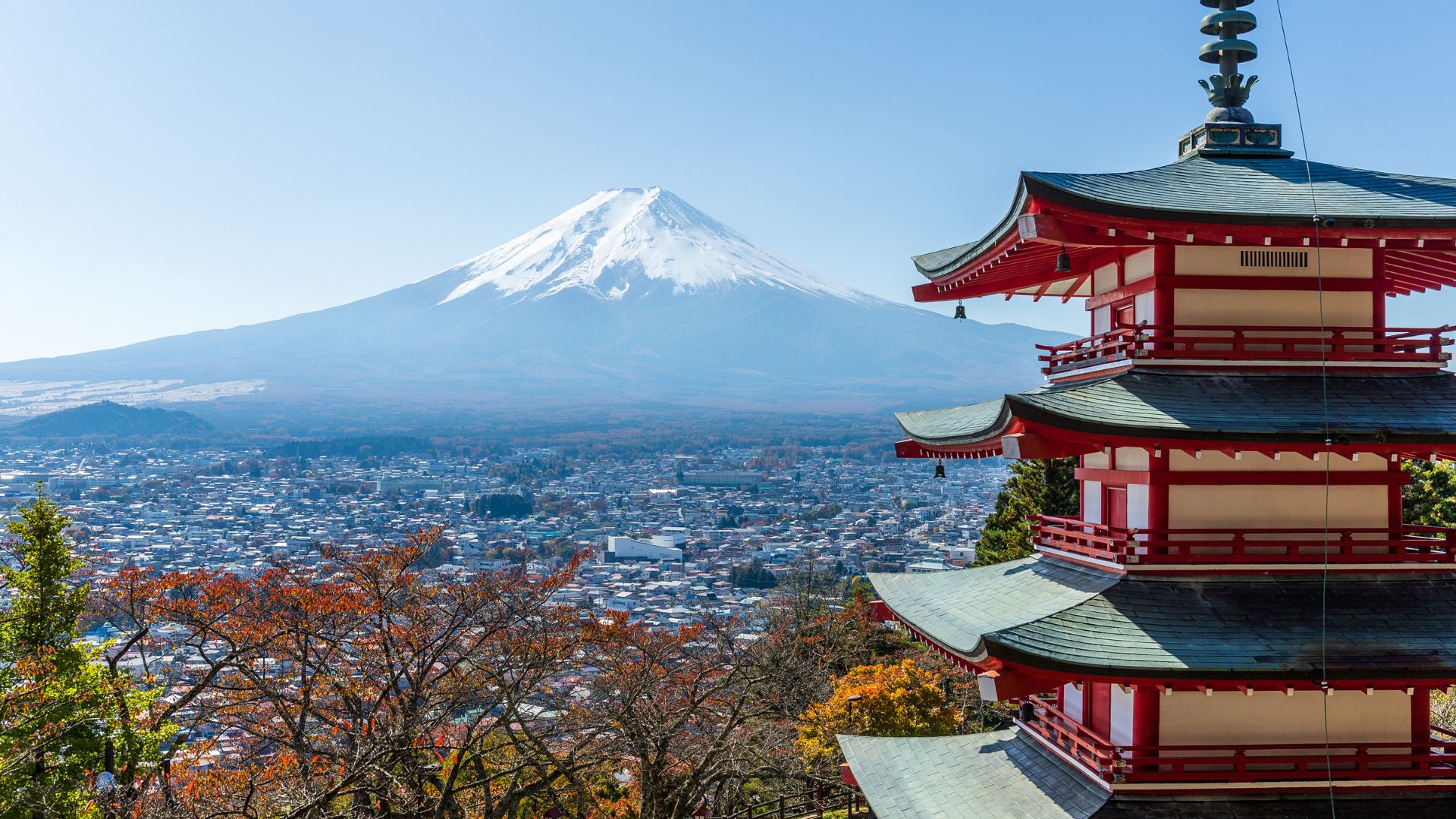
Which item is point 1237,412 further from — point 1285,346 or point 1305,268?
point 1305,268

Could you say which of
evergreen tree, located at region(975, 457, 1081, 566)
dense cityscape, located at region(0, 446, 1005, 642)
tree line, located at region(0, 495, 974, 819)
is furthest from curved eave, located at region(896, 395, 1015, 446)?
evergreen tree, located at region(975, 457, 1081, 566)

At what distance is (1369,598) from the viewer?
8336mm

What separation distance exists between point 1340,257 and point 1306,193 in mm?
600

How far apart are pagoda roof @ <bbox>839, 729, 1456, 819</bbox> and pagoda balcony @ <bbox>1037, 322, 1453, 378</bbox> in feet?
11.0

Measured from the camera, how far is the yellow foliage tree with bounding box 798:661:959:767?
2020cm

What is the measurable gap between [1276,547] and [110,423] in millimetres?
126986

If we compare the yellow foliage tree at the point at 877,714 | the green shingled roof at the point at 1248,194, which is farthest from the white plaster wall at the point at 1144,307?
the yellow foliage tree at the point at 877,714

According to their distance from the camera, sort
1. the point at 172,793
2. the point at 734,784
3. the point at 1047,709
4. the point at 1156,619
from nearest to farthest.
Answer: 1. the point at 1156,619
2. the point at 1047,709
3. the point at 172,793
4. the point at 734,784

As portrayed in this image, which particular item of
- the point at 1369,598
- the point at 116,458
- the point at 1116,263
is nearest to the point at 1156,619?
the point at 1369,598

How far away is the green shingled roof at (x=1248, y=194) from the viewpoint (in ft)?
26.8

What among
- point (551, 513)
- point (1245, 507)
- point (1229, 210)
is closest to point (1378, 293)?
point (1229, 210)

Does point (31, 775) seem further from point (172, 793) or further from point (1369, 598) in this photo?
point (1369, 598)

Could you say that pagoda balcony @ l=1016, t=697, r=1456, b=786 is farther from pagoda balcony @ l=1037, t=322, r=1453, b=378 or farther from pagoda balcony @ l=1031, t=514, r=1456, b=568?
pagoda balcony @ l=1037, t=322, r=1453, b=378

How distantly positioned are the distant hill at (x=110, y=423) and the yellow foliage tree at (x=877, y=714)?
361ft
